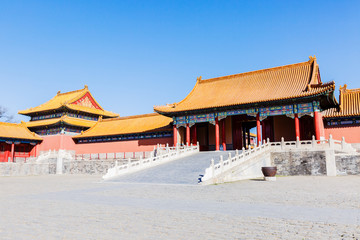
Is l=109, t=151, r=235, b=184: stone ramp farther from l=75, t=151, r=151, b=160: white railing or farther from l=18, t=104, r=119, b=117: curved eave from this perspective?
l=18, t=104, r=119, b=117: curved eave

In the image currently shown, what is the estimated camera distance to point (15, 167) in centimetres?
2625

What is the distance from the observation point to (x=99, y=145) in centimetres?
3175

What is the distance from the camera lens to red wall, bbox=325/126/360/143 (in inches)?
868

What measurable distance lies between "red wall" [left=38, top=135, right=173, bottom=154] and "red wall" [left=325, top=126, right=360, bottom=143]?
14.1 meters

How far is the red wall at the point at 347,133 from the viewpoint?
2205cm

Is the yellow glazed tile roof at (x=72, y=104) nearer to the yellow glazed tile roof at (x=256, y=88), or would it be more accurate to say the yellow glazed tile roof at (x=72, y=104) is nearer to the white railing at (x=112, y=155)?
the white railing at (x=112, y=155)

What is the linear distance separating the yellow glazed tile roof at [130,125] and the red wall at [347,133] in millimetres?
14168

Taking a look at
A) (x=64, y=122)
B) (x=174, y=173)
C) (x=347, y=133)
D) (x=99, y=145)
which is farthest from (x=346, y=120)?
(x=64, y=122)

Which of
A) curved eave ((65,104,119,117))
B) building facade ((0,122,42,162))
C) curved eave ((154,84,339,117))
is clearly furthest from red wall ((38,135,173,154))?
curved eave ((154,84,339,117))

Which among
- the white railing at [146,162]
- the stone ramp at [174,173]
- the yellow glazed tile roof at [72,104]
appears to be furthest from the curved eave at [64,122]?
the stone ramp at [174,173]

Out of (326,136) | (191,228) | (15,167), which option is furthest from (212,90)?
(191,228)

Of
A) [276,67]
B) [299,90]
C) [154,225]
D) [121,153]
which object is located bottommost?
[154,225]

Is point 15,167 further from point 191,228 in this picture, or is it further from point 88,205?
point 191,228

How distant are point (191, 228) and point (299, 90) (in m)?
19.5
